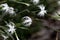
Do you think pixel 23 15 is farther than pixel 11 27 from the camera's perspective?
Yes

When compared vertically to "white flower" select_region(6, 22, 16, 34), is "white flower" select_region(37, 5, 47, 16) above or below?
above

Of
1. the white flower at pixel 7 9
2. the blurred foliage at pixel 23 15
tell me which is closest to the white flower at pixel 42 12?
the blurred foliage at pixel 23 15

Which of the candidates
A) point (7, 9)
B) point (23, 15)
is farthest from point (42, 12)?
point (7, 9)

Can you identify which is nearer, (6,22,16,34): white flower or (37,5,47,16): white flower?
(6,22,16,34): white flower

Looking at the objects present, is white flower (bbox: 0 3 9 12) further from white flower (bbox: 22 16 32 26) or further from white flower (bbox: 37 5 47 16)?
white flower (bbox: 37 5 47 16)

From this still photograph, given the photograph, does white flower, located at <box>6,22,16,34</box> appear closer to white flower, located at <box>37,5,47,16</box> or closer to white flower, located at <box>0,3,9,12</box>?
white flower, located at <box>0,3,9,12</box>

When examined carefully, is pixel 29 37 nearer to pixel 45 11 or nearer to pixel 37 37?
pixel 37 37

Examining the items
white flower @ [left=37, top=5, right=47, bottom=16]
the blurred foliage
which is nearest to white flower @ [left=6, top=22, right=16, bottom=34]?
the blurred foliage

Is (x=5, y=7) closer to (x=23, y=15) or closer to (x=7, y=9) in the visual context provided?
(x=7, y=9)

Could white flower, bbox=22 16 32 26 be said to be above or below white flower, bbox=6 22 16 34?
above

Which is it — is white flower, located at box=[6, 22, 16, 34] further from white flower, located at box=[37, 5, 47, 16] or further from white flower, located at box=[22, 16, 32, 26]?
white flower, located at box=[37, 5, 47, 16]

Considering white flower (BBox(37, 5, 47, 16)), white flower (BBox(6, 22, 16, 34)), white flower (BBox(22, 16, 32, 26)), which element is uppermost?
white flower (BBox(37, 5, 47, 16))
